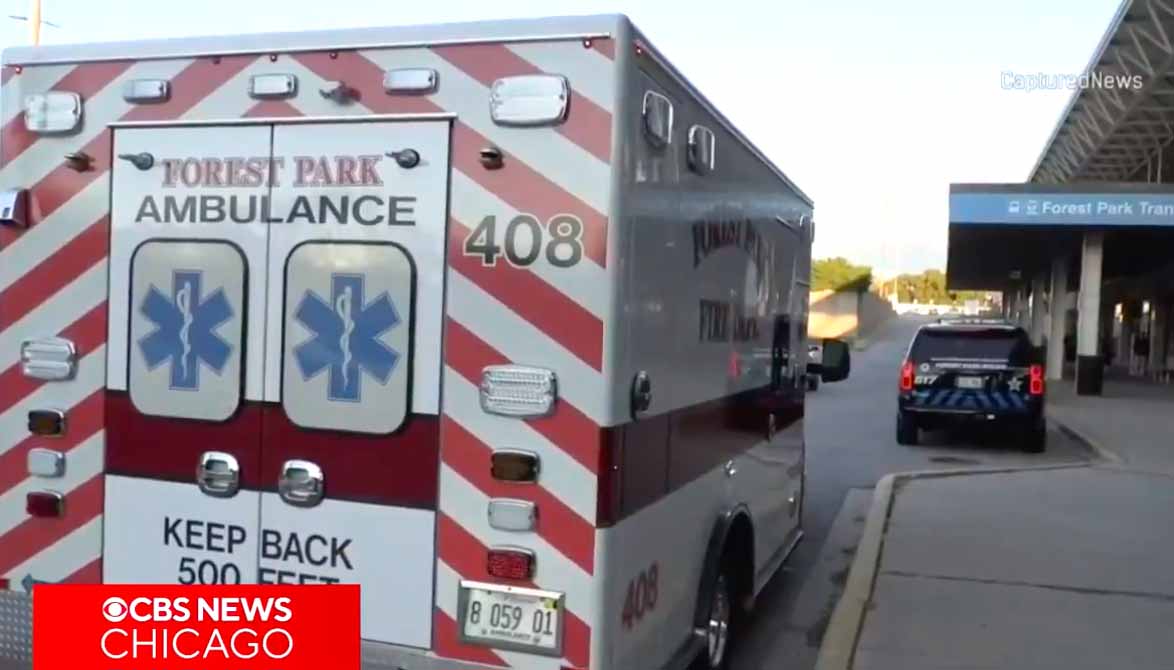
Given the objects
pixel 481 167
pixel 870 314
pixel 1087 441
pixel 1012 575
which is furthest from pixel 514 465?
pixel 870 314

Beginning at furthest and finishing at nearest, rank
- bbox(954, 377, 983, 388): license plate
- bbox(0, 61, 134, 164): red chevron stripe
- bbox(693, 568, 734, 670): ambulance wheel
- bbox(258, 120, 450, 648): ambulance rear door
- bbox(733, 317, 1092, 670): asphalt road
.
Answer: bbox(954, 377, 983, 388): license plate < bbox(733, 317, 1092, 670): asphalt road < bbox(693, 568, 734, 670): ambulance wheel < bbox(0, 61, 134, 164): red chevron stripe < bbox(258, 120, 450, 648): ambulance rear door

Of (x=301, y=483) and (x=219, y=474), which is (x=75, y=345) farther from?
(x=301, y=483)

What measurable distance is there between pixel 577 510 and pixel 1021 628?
4016 millimetres

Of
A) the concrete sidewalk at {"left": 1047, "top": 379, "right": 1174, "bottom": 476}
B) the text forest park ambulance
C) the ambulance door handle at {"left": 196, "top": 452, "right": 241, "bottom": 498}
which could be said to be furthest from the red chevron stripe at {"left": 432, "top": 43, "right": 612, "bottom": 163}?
the concrete sidewalk at {"left": 1047, "top": 379, "right": 1174, "bottom": 476}

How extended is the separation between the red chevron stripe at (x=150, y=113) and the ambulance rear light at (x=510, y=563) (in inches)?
73.3

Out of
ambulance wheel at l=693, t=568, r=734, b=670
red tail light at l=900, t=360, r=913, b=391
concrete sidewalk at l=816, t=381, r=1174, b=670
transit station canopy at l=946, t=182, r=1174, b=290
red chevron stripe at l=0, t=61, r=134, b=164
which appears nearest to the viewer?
red chevron stripe at l=0, t=61, r=134, b=164

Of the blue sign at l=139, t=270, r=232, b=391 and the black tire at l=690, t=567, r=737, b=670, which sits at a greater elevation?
the blue sign at l=139, t=270, r=232, b=391

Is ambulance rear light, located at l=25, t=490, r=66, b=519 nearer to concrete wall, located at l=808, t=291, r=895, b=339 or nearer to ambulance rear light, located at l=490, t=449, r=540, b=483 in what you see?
ambulance rear light, located at l=490, t=449, r=540, b=483

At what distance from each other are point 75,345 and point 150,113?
2.89ft

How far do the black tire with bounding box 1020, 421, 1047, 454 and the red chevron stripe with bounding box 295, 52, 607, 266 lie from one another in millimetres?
13778

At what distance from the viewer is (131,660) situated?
145 inches

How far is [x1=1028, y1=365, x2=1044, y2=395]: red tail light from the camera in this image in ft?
51.5

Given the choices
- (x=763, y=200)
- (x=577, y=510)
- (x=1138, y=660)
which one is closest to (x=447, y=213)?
(x=577, y=510)

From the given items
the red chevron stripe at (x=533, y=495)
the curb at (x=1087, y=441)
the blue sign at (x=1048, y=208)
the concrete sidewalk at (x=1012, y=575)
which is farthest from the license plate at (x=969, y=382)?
the red chevron stripe at (x=533, y=495)
